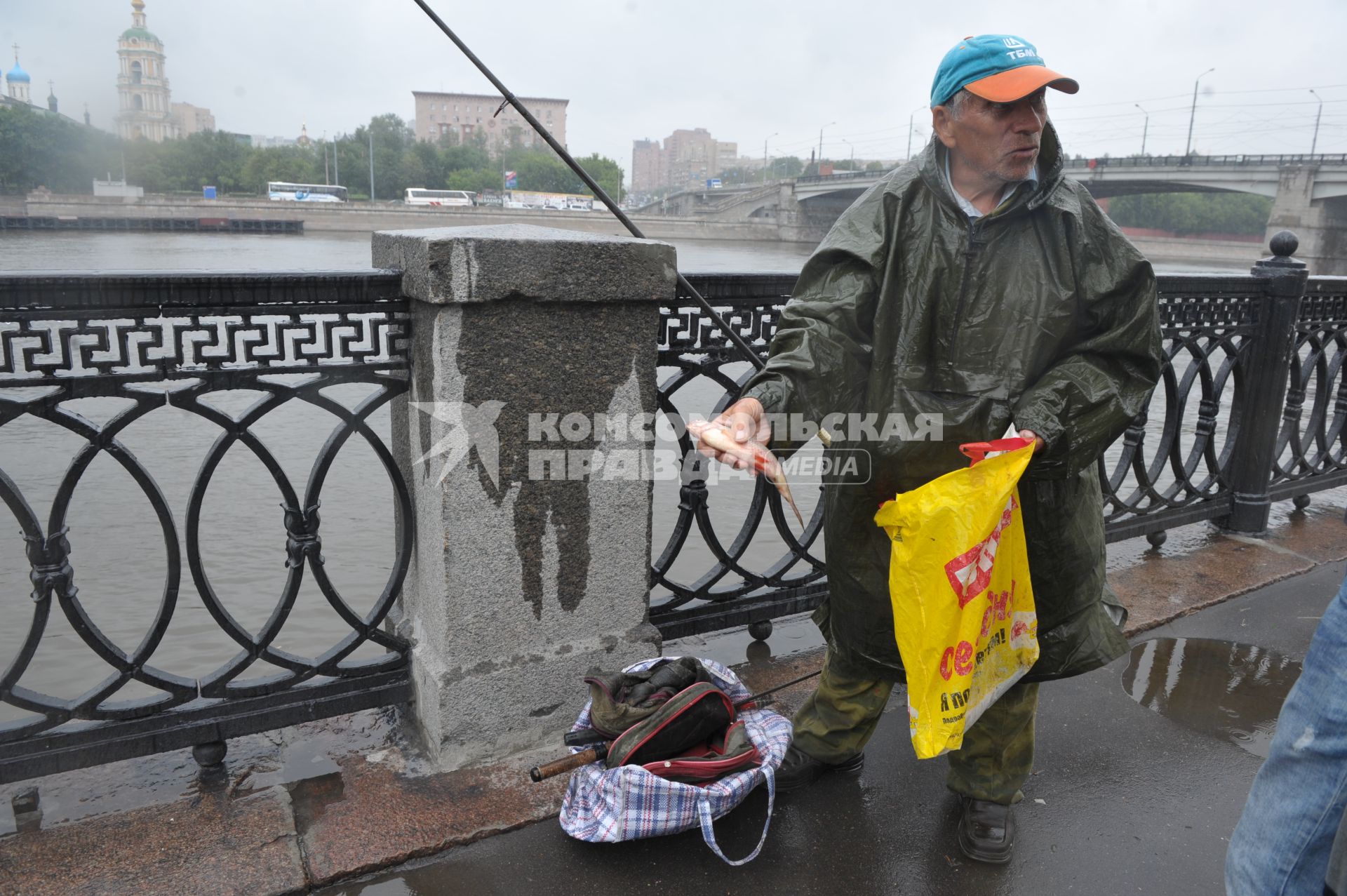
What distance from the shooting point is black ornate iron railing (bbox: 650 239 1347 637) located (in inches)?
118

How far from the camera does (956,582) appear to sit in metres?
1.98

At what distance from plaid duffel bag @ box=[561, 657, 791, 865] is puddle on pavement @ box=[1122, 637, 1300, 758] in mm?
1561

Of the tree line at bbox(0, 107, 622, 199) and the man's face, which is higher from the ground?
the tree line at bbox(0, 107, 622, 199)

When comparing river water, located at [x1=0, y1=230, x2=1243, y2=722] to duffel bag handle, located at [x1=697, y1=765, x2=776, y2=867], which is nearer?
duffel bag handle, located at [x1=697, y1=765, x2=776, y2=867]

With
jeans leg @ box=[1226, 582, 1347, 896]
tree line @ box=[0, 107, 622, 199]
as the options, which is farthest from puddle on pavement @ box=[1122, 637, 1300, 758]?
tree line @ box=[0, 107, 622, 199]

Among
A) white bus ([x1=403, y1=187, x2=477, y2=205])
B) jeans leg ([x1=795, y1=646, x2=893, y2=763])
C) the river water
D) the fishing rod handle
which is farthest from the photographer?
white bus ([x1=403, y1=187, x2=477, y2=205])

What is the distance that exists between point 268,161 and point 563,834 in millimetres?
43110

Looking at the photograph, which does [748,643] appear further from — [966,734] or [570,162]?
[570,162]

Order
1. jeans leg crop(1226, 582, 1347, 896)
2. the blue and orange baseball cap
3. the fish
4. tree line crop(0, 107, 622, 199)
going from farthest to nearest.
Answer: tree line crop(0, 107, 622, 199) < the blue and orange baseball cap < the fish < jeans leg crop(1226, 582, 1347, 896)

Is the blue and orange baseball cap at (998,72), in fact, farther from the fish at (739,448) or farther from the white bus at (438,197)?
the white bus at (438,197)

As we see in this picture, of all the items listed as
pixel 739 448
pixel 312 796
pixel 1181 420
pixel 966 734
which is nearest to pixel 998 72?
pixel 739 448

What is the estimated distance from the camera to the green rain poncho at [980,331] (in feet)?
6.75

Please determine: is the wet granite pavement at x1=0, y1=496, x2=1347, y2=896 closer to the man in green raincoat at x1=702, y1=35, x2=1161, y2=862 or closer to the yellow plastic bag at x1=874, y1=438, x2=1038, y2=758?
the yellow plastic bag at x1=874, y1=438, x2=1038, y2=758

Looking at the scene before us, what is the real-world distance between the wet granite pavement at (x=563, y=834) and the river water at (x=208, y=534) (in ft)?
3.67
